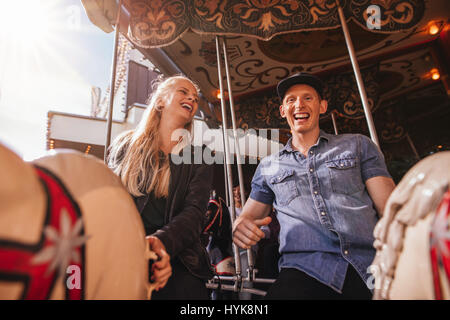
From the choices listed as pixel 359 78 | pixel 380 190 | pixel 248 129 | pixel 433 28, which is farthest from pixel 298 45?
pixel 380 190

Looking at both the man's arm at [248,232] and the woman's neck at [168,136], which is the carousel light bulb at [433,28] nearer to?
the woman's neck at [168,136]

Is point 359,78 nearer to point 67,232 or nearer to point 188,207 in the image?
point 188,207

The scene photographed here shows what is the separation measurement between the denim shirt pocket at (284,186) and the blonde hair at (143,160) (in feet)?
1.59

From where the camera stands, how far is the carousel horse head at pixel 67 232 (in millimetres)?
262

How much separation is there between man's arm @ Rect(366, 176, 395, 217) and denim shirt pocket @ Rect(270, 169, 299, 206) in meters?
0.29

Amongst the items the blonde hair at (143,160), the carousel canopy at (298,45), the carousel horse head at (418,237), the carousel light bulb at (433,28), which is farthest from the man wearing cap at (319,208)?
the carousel light bulb at (433,28)

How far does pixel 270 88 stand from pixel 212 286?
2992 mm

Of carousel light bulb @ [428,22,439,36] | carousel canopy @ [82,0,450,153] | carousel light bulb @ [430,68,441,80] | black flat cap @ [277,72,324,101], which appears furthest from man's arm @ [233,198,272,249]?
carousel light bulb @ [430,68,441,80]

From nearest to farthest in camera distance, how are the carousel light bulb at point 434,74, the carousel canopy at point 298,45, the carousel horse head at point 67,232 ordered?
the carousel horse head at point 67,232 → the carousel canopy at point 298,45 → the carousel light bulb at point 434,74

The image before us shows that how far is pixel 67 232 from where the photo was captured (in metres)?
0.30

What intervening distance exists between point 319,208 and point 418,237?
73 cm

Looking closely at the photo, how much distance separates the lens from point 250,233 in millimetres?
892

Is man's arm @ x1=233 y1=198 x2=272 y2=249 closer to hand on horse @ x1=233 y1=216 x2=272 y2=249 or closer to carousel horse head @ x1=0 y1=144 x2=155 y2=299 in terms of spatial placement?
hand on horse @ x1=233 y1=216 x2=272 y2=249

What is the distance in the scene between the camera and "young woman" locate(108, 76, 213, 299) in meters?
0.90
